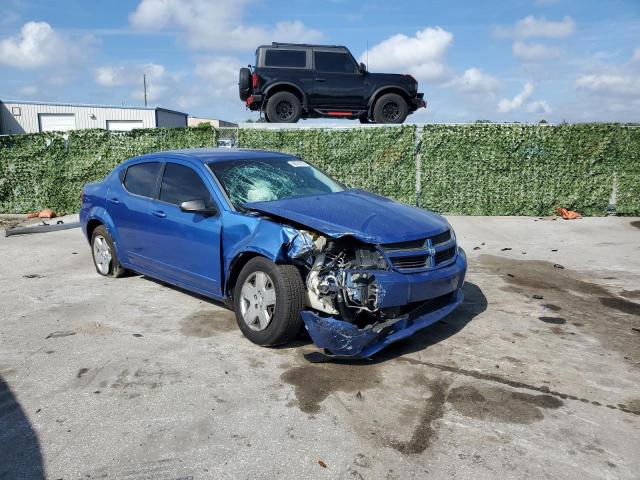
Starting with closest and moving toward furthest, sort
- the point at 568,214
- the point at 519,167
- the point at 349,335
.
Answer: the point at 349,335 → the point at 568,214 → the point at 519,167

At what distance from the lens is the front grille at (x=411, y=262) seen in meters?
4.06

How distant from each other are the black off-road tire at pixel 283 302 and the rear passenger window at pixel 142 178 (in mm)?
1988

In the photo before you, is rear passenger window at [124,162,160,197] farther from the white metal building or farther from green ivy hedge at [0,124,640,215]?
the white metal building

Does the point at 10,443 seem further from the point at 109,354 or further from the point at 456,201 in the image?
the point at 456,201

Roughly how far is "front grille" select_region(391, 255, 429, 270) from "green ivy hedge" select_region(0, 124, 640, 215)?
8.34 m

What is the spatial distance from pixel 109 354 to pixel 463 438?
286 centimetres

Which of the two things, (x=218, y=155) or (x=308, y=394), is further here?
(x=218, y=155)

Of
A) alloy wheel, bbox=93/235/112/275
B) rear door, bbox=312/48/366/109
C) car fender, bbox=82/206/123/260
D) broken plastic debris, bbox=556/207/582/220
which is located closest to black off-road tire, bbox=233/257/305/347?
car fender, bbox=82/206/123/260

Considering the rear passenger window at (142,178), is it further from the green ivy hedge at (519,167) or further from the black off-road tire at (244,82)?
the green ivy hedge at (519,167)

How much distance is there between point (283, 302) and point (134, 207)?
260 centimetres

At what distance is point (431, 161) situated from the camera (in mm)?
12266

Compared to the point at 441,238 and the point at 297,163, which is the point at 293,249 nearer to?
the point at 441,238

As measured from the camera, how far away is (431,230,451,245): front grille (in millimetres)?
4414

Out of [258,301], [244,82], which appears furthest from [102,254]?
[244,82]
